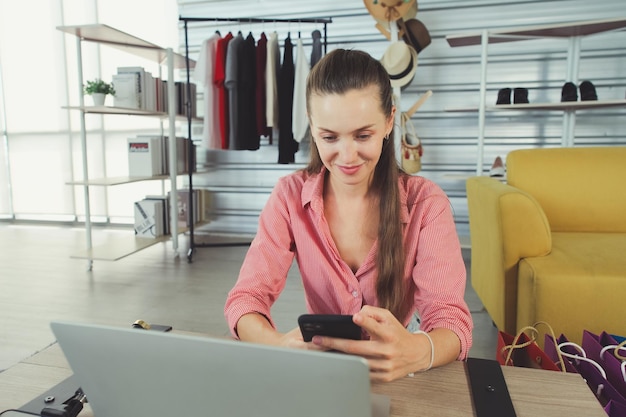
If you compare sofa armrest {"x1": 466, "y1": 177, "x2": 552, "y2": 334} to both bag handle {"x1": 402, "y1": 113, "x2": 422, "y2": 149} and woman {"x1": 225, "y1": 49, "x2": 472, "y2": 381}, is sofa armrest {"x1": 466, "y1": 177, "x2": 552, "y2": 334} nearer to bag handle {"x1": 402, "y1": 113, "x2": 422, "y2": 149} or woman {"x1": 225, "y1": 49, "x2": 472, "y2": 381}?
woman {"x1": 225, "y1": 49, "x2": 472, "y2": 381}

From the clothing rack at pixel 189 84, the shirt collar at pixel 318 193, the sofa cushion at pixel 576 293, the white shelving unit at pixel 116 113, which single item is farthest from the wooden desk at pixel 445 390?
the clothing rack at pixel 189 84

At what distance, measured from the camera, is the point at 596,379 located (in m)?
1.20

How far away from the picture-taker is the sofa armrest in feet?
6.03

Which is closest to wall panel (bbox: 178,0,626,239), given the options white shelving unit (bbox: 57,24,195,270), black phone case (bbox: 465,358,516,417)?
white shelving unit (bbox: 57,24,195,270)

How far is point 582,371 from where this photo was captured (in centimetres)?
125

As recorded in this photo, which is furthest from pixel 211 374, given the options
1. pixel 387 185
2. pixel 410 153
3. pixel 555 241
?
pixel 410 153

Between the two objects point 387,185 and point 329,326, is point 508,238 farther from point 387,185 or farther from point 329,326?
A: point 329,326

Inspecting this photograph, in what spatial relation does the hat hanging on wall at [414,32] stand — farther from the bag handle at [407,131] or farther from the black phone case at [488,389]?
the black phone case at [488,389]

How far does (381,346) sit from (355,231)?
1.66 ft

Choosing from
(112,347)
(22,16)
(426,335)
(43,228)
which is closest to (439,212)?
(426,335)

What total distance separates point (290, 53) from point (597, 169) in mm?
2432

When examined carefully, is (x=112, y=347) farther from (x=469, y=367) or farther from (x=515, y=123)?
(x=515, y=123)

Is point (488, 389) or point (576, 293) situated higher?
point (488, 389)

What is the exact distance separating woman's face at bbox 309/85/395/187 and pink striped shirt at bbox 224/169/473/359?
5.7 inches
